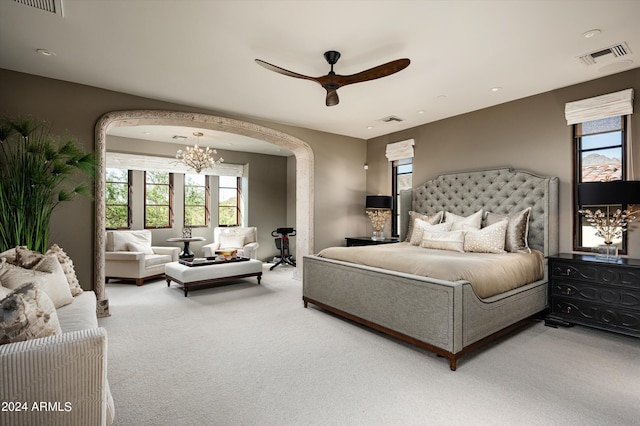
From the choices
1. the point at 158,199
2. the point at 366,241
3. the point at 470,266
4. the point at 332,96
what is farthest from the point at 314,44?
the point at 158,199

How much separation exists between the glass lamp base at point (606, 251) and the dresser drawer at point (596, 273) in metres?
0.28

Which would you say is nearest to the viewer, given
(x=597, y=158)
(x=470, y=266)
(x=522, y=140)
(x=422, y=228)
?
(x=470, y=266)

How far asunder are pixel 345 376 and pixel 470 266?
1.46m

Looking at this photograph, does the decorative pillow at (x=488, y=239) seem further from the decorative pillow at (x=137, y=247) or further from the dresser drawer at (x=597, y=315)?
the decorative pillow at (x=137, y=247)

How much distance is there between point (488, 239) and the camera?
392 centimetres

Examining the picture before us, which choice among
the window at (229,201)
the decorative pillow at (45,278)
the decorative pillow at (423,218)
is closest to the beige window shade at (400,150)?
the decorative pillow at (423,218)

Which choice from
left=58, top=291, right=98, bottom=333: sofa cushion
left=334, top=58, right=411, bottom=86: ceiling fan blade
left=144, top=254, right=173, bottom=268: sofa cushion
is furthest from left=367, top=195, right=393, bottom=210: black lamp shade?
left=58, top=291, right=98, bottom=333: sofa cushion

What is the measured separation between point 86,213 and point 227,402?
319cm

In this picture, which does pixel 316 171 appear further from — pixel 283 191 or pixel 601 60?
pixel 601 60

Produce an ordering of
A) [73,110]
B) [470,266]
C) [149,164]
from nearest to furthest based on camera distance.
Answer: [470,266], [73,110], [149,164]

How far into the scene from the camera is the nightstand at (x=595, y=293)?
3020mm

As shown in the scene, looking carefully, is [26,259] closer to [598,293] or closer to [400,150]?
[598,293]

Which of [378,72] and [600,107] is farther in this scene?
[600,107]

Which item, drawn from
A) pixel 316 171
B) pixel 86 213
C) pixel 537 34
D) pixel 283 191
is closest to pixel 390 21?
pixel 537 34
